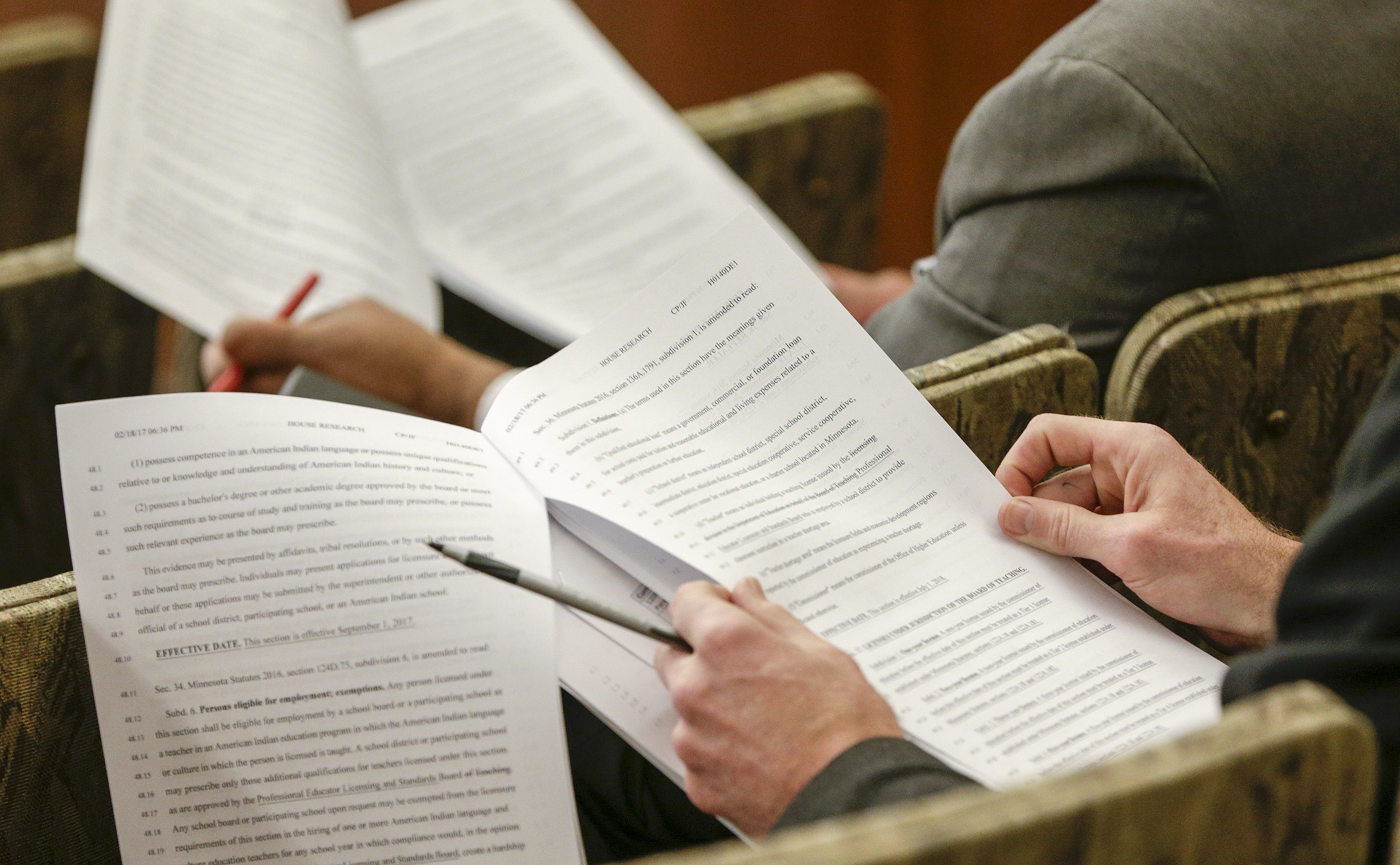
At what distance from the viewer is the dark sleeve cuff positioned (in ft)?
1.19

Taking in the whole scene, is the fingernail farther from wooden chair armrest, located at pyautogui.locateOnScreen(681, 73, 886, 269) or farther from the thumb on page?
wooden chair armrest, located at pyautogui.locateOnScreen(681, 73, 886, 269)

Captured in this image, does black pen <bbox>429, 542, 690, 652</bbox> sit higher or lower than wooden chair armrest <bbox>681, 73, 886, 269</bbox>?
higher

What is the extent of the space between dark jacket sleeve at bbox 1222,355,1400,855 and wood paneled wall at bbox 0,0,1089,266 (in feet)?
4.47

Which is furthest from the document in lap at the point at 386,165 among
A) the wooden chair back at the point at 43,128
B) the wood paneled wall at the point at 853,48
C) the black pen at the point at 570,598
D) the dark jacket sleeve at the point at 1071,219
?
the wood paneled wall at the point at 853,48

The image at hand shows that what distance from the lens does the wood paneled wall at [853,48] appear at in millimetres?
1595

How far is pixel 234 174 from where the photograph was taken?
0.83 metres

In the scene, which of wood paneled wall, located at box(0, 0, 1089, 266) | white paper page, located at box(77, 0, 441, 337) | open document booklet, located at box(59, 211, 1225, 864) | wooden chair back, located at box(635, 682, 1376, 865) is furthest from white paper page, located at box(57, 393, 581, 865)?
wood paneled wall, located at box(0, 0, 1089, 266)

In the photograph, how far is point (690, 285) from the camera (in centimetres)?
49

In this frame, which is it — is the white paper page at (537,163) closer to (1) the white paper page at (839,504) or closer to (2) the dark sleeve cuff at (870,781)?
(1) the white paper page at (839,504)

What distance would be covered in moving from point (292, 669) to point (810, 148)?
0.76 m

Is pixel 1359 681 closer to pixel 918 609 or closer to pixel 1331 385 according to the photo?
pixel 918 609

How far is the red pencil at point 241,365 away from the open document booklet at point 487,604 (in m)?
0.31

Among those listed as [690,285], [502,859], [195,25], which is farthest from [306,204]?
[502,859]

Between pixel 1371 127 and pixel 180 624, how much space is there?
0.59 metres
